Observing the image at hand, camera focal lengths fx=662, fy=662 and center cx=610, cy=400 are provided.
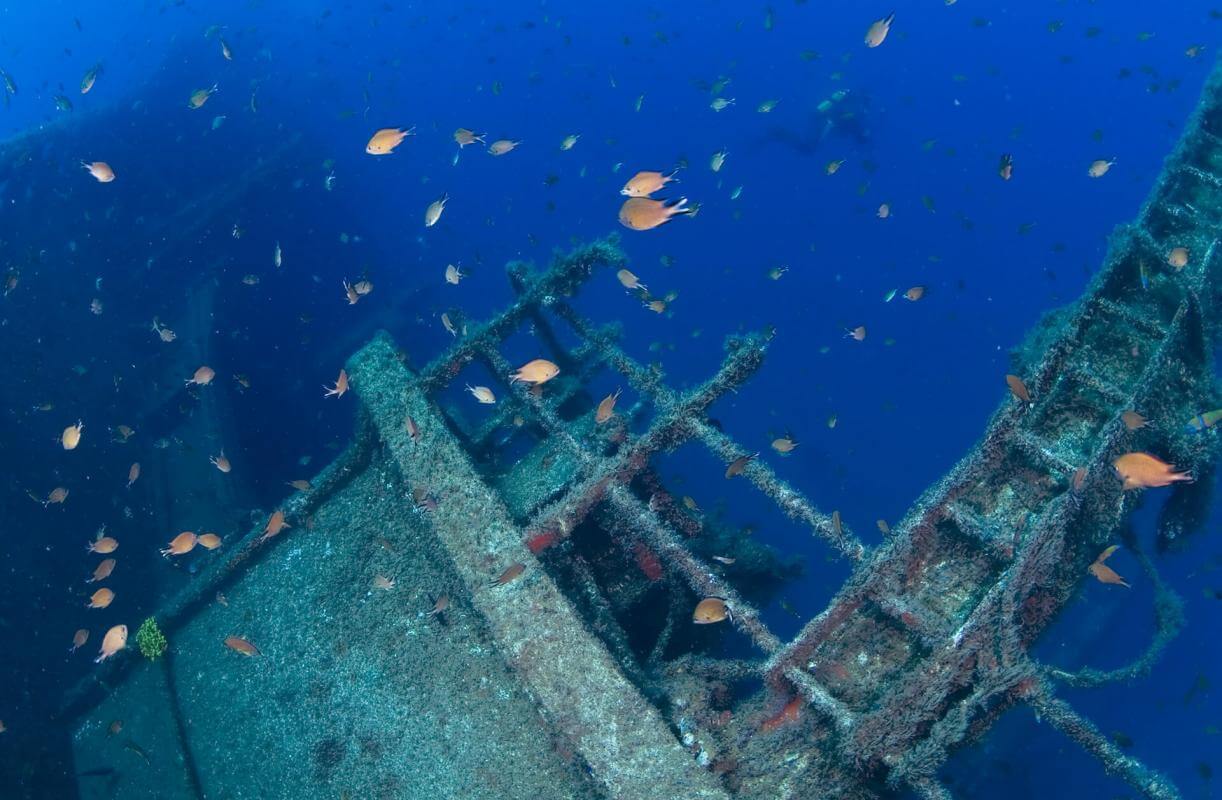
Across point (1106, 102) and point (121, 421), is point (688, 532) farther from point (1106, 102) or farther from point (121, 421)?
point (1106, 102)

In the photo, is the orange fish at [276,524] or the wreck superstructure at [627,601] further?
the orange fish at [276,524]

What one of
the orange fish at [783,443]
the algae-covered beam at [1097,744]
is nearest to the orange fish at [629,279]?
the orange fish at [783,443]

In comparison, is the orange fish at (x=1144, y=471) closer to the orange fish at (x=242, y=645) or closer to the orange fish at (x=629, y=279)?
the orange fish at (x=629, y=279)

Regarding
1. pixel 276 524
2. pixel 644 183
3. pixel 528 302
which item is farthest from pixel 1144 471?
pixel 276 524

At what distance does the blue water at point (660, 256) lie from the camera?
35.7 ft

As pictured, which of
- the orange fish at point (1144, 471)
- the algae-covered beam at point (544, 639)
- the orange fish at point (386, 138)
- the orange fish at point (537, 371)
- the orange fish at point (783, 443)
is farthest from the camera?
the orange fish at point (783, 443)

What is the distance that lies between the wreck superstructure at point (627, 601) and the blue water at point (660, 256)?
9.00 ft

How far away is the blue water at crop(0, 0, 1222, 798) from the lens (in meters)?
10.9

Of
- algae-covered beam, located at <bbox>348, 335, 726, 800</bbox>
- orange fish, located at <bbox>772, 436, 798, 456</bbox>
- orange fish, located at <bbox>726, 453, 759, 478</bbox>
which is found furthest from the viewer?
orange fish, located at <bbox>772, 436, 798, 456</bbox>

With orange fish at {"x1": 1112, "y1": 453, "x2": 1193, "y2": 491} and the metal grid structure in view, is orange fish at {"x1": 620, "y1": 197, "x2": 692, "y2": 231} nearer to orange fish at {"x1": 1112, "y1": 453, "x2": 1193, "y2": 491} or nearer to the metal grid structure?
the metal grid structure

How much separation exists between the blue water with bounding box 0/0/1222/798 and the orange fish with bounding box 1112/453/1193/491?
4.74 m

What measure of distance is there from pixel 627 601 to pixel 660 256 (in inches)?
500

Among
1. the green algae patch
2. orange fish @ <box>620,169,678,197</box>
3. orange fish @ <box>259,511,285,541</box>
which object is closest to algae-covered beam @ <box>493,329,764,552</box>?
orange fish @ <box>620,169,678,197</box>

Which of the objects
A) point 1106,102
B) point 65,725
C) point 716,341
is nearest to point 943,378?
point 716,341
